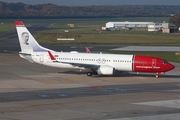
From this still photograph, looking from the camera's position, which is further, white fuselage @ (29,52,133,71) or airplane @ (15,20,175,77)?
white fuselage @ (29,52,133,71)

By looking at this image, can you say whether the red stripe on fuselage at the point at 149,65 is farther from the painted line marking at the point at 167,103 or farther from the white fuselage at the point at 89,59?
the painted line marking at the point at 167,103

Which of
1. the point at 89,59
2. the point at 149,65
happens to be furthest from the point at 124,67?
the point at 89,59

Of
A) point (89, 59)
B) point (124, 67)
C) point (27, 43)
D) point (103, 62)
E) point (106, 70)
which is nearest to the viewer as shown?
point (106, 70)

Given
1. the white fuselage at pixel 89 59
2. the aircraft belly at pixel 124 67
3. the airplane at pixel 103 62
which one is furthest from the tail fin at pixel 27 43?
the aircraft belly at pixel 124 67

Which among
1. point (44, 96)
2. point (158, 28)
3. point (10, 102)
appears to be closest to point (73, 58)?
point (44, 96)

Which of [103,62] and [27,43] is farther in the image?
[27,43]

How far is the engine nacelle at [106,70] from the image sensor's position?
57.8 metres

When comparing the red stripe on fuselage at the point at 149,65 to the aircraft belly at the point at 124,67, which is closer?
the red stripe on fuselage at the point at 149,65

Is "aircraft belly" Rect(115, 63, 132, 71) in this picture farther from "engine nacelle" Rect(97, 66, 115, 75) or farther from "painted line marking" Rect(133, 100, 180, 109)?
"painted line marking" Rect(133, 100, 180, 109)

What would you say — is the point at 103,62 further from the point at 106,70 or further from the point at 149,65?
the point at 149,65

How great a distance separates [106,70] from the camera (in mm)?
57812

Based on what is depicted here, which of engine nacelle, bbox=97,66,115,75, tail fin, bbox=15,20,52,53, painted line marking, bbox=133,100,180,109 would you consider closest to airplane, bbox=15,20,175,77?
engine nacelle, bbox=97,66,115,75

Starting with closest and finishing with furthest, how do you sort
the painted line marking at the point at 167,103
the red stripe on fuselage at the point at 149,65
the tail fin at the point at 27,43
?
the painted line marking at the point at 167,103
the red stripe on fuselage at the point at 149,65
the tail fin at the point at 27,43

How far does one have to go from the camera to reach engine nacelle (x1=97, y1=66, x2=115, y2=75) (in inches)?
2274
